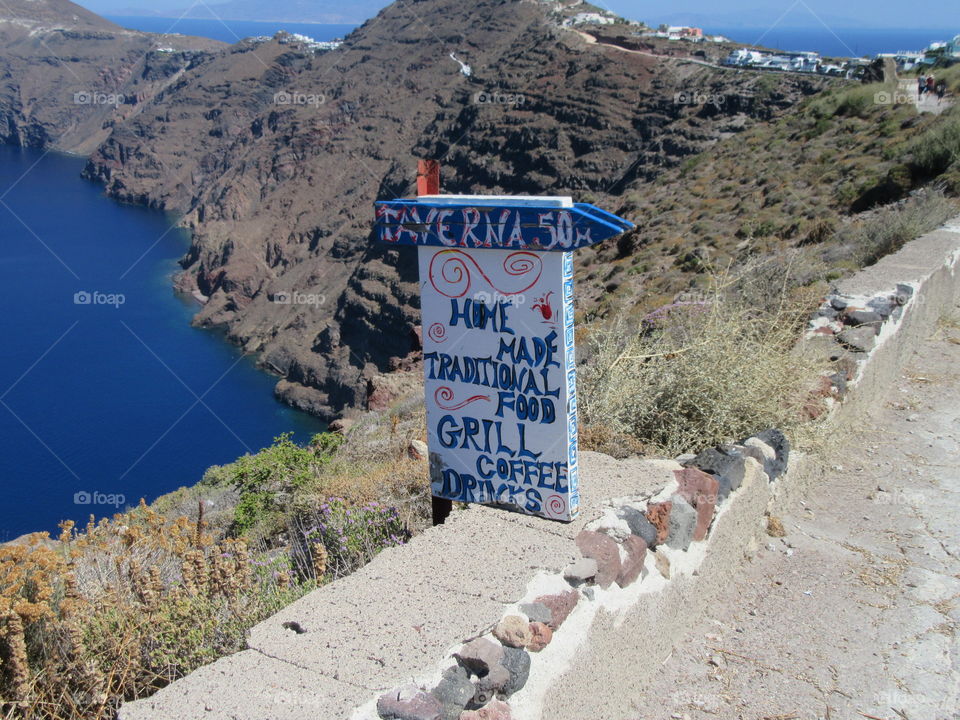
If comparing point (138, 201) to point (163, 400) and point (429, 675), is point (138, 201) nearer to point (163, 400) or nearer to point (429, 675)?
point (163, 400)

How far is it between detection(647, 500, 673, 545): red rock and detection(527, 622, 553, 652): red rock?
0.96m

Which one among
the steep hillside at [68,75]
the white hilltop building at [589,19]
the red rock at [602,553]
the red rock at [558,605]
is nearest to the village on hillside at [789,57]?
the white hilltop building at [589,19]

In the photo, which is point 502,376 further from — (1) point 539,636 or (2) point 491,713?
(2) point 491,713

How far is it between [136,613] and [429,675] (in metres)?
1.41

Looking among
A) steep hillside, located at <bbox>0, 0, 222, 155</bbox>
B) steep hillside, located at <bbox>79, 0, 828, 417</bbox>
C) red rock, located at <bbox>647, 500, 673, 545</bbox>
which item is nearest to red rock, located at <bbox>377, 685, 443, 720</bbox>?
red rock, located at <bbox>647, 500, 673, 545</bbox>

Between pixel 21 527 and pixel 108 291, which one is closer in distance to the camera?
pixel 21 527

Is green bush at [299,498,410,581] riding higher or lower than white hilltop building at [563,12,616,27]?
lower

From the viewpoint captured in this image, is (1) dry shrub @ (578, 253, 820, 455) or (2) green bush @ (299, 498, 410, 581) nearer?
(2) green bush @ (299, 498, 410, 581)

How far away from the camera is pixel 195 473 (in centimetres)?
4119

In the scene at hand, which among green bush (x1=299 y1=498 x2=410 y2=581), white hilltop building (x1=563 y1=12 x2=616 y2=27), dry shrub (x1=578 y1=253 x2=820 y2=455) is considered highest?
white hilltop building (x1=563 y1=12 x2=616 y2=27)

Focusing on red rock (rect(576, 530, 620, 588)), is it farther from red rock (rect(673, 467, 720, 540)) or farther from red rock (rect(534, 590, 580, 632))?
red rock (rect(673, 467, 720, 540))

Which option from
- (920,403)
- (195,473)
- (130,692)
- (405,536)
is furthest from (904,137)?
(195,473)

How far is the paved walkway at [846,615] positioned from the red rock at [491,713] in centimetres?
92

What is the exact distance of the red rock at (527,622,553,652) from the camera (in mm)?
2832
